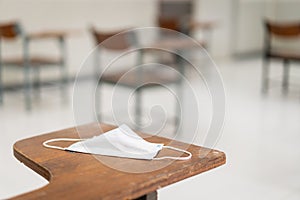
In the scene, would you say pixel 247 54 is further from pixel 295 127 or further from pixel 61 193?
pixel 61 193

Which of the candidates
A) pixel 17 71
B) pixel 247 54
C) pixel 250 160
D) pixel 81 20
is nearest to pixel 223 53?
pixel 247 54

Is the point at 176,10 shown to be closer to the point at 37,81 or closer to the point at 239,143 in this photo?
the point at 37,81

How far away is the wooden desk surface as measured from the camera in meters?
1.03

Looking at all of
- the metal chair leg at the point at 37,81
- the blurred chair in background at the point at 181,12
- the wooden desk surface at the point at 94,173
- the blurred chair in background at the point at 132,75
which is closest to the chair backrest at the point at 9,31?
the metal chair leg at the point at 37,81

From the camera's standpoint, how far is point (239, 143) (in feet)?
10.4

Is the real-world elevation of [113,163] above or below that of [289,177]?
above

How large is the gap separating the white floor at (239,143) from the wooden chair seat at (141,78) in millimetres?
614

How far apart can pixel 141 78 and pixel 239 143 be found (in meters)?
0.89

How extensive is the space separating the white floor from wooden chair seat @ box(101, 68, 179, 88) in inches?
24.2

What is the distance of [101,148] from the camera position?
4.33 ft

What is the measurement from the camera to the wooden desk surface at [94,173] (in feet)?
3.37

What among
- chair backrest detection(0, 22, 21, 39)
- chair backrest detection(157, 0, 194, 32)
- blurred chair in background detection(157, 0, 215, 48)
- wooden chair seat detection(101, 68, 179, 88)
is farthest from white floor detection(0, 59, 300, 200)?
chair backrest detection(157, 0, 194, 32)

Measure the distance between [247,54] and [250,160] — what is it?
539cm

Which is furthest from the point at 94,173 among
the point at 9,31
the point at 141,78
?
the point at 9,31
